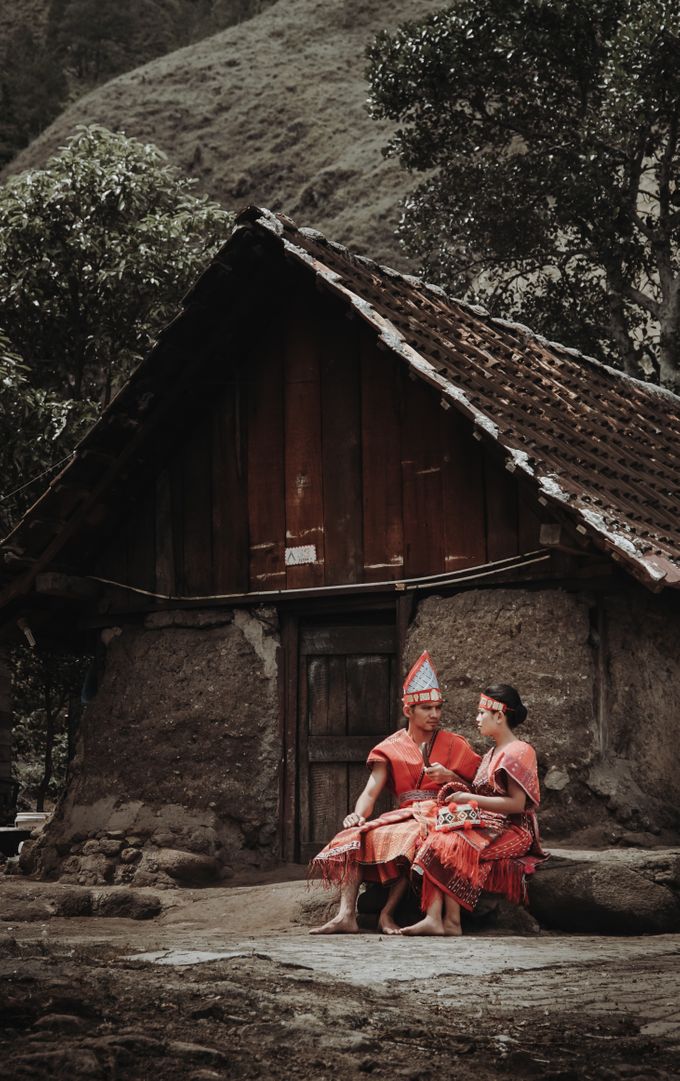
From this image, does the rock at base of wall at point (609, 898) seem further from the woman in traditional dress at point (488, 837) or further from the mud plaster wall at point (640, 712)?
the mud plaster wall at point (640, 712)

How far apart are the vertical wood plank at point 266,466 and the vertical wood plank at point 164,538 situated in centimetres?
73

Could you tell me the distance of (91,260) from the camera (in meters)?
18.5

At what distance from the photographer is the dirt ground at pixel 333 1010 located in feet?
14.3

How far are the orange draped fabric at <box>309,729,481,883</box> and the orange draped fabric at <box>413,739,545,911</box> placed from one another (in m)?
0.15

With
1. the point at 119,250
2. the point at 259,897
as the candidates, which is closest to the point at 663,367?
the point at 119,250

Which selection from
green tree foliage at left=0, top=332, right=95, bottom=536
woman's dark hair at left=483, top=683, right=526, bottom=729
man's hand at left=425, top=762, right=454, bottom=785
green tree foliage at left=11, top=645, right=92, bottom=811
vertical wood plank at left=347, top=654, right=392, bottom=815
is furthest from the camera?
green tree foliage at left=11, top=645, right=92, bottom=811

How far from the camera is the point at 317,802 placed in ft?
35.0

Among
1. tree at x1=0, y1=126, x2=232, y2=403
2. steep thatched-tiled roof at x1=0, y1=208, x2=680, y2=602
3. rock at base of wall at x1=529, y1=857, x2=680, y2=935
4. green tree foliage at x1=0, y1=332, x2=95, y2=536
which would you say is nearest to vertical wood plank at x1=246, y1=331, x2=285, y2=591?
steep thatched-tiled roof at x1=0, y1=208, x2=680, y2=602

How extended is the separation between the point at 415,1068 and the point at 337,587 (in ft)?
20.8

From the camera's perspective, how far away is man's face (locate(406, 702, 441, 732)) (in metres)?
8.52

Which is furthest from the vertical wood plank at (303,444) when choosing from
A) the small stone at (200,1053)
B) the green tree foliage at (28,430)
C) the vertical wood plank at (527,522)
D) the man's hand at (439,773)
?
the small stone at (200,1053)

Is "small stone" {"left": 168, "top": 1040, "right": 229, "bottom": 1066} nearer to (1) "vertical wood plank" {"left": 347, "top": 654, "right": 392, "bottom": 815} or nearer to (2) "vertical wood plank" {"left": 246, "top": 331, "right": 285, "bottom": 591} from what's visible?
(1) "vertical wood plank" {"left": 347, "top": 654, "right": 392, "bottom": 815}

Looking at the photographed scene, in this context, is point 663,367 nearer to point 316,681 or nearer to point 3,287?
point 3,287

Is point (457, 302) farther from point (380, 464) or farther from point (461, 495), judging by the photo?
point (461, 495)
